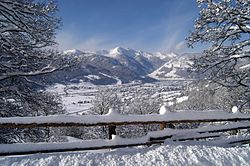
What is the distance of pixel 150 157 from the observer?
8531mm

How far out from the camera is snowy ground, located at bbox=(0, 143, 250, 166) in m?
7.89

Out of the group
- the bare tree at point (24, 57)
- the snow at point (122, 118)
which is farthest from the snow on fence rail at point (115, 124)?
the bare tree at point (24, 57)

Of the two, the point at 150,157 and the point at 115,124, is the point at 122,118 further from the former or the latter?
the point at 150,157

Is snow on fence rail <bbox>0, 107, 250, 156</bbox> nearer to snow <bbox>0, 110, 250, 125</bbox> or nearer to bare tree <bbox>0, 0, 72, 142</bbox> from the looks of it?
snow <bbox>0, 110, 250, 125</bbox>

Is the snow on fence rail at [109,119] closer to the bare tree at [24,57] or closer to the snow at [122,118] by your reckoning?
the snow at [122,118]

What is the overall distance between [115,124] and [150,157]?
4.39 ft

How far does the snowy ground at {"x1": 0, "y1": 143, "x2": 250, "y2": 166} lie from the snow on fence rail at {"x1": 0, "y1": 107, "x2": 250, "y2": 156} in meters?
0.20

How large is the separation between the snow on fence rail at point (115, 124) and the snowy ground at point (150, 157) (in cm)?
20

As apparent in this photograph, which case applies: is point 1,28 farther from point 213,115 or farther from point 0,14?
point 213,115

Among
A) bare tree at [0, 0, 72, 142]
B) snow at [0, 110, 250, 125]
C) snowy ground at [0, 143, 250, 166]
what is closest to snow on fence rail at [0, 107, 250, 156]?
snow at [0, 110, 250, 125]

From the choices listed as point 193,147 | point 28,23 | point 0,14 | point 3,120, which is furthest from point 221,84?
point 3,120

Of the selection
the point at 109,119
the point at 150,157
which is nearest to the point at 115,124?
the point at 109,119

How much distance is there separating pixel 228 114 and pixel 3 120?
296 inches

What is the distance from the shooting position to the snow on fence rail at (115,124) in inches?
317
